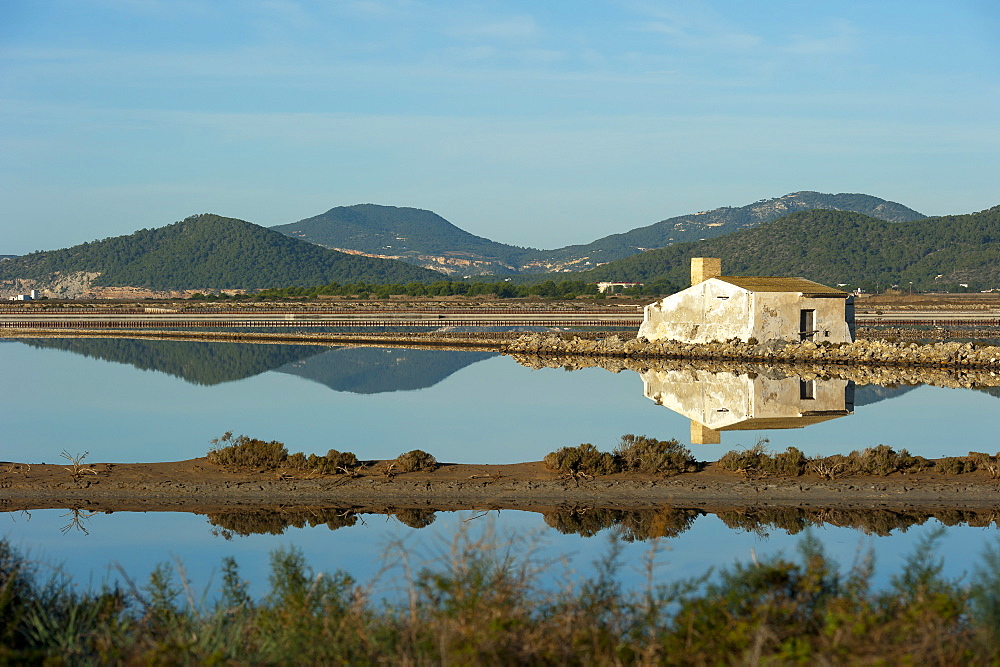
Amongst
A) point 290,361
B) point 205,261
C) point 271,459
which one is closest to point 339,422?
point 271,459

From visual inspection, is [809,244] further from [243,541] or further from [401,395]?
[243,541]

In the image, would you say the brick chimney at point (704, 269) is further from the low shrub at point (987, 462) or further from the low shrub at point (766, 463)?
the low shrub at point (766, 463)

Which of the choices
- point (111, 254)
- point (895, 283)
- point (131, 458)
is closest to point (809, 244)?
point (895, 283)

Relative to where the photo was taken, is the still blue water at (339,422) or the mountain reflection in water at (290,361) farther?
the mountain reflection in water at (290,361)

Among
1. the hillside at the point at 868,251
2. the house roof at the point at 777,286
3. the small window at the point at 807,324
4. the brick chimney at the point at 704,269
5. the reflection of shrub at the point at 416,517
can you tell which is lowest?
the reflection of shrub at the point at 416,517

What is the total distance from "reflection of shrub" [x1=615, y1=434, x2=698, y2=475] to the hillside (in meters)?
113

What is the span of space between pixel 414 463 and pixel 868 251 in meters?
135

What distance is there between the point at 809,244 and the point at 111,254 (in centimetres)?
10834

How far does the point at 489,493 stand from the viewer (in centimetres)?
1062

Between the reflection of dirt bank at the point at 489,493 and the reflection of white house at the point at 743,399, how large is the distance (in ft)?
11.4

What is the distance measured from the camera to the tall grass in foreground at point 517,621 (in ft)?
16.6

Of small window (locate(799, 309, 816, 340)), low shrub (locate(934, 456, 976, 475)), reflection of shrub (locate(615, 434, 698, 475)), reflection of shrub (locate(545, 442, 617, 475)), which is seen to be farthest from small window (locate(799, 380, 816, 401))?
reflection of shrub (locate(545, 442, 617, 475))

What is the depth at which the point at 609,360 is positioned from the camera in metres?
30.0

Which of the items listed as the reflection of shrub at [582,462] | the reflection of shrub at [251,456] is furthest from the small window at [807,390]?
the reflection of shrub at [251,456]
